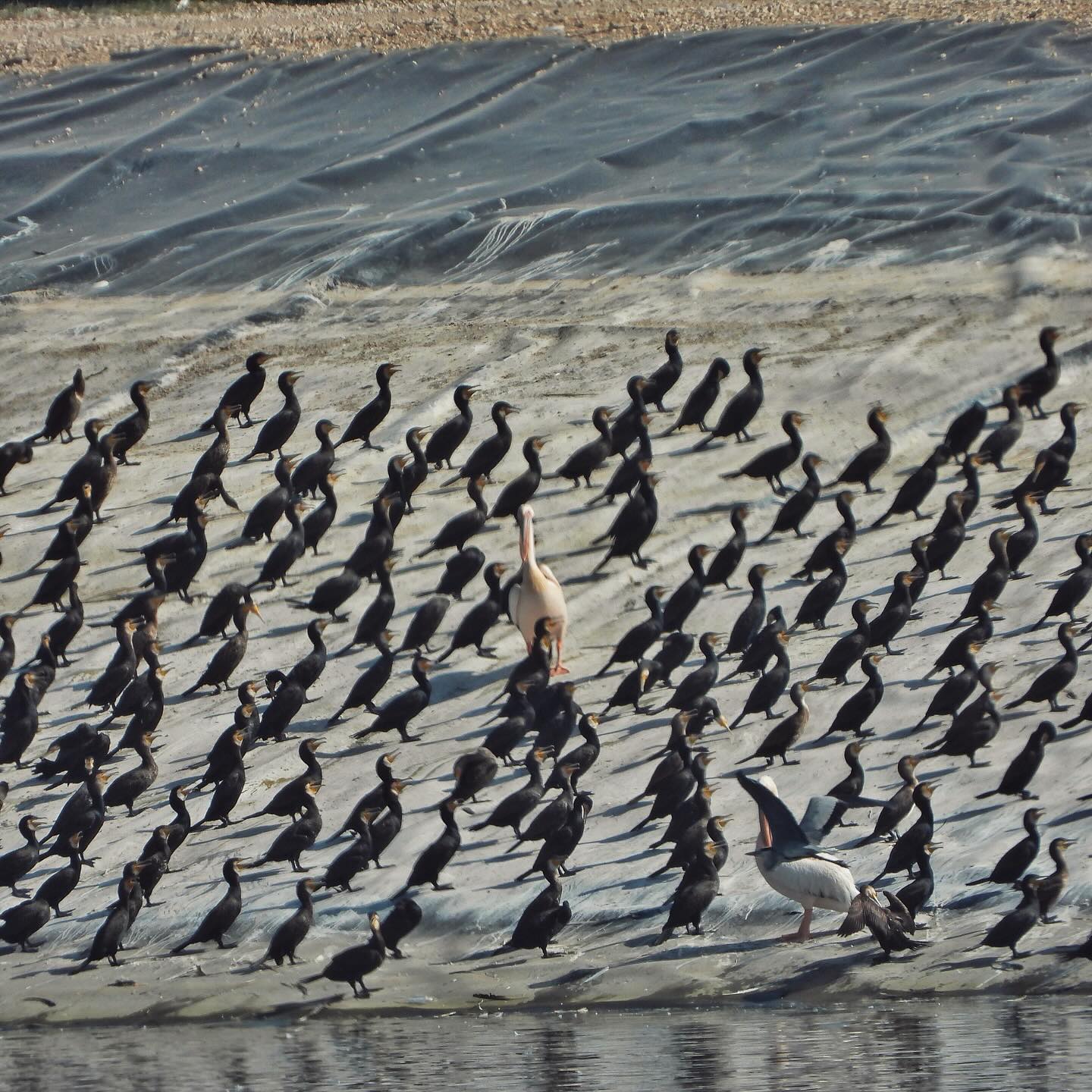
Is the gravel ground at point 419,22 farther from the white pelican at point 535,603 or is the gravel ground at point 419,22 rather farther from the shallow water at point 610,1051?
the shallow water at point 610,1051

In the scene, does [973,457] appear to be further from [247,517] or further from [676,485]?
[247,517]

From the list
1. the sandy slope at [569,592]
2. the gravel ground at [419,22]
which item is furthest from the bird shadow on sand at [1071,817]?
the gravel ground at [419,22]

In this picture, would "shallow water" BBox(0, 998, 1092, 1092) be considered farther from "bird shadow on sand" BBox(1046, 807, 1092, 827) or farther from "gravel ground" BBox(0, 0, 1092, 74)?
"gravel ground" BBox(0, 0, 1092, 74)

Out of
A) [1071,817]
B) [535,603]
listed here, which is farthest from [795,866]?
[535,603]

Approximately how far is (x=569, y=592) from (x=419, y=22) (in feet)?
60.7

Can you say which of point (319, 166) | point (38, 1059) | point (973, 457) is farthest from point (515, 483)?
point (319, 166)

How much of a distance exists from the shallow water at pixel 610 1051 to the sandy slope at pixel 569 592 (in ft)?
0.88

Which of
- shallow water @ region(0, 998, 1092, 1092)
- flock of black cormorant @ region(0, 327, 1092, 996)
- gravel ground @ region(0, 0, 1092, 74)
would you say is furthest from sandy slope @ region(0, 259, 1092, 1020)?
gravel ground @ region(0, 0, 1092, 74)

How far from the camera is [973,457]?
19656 mm

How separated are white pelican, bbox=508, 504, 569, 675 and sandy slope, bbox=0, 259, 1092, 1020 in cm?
40

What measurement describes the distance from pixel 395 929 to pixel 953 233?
46.5ft

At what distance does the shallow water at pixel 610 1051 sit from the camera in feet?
35.8

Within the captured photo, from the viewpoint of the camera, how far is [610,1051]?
11555 millimetres

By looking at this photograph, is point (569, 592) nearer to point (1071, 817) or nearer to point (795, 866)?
point (1071, 817)
